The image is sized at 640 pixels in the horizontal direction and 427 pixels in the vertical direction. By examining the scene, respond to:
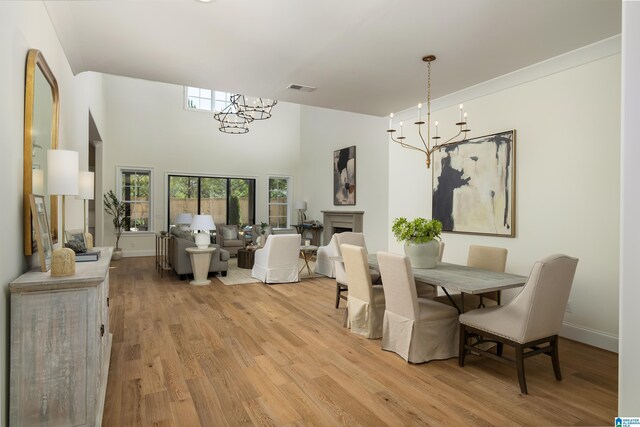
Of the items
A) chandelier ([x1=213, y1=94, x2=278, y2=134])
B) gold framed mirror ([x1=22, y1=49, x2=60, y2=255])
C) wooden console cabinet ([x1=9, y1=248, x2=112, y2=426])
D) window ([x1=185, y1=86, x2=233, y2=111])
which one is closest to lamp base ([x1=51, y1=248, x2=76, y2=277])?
wooden console cabinet ([x1=9, y1=248, x2=112, y2=426])

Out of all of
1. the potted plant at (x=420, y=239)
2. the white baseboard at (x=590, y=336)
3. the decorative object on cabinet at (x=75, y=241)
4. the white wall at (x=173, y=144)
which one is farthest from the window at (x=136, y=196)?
the white baseboard at (x=590, y=336)

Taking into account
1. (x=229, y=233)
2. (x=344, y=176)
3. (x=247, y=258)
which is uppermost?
(x=344, y=176)

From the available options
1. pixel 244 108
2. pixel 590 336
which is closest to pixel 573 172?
pixel 590 336

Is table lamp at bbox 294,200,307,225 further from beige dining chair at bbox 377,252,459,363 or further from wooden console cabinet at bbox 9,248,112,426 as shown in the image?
wooden console cabinet at bbox 9,248,112,426

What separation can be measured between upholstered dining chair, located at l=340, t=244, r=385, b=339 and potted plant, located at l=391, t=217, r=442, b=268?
1.40ft

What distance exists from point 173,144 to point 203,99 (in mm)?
1599

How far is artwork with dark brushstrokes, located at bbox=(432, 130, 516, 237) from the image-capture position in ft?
14.2

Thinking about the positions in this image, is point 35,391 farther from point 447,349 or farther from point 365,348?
point 447,349

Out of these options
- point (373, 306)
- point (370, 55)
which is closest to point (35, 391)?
point (373, 306)

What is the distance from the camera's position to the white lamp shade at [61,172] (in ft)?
7.56

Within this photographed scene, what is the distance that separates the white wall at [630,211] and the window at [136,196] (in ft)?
33.2

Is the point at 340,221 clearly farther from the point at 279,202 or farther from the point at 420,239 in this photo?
the point at 420,239

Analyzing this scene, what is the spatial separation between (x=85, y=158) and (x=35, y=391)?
Answer: 386 centimetres

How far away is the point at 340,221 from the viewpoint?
900 centimetres
